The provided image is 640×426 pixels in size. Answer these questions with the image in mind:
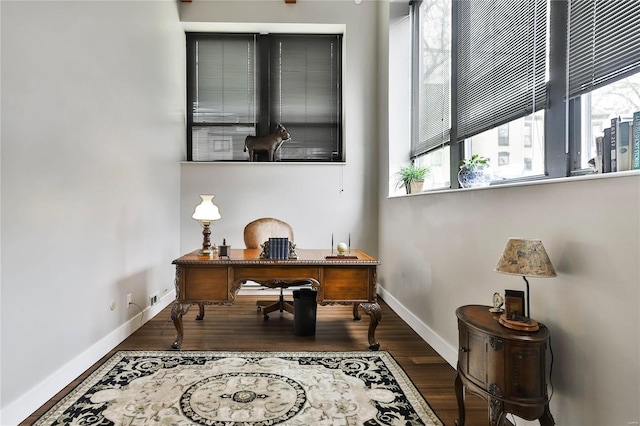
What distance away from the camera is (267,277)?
2.53 metres

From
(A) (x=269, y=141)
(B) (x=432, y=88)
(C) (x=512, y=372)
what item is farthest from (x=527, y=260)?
(A) (x=269, y=141)

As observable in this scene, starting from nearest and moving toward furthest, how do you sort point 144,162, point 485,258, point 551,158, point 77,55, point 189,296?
point 551,158 < point 485,258 < point 77,55 < point 189,296 < point 144,162

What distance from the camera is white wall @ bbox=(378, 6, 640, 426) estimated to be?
3.79ft

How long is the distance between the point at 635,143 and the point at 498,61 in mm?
1221

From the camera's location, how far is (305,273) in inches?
99.6

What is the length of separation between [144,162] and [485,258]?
2.94 m

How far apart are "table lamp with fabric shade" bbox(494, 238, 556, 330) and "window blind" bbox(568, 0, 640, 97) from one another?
30.9 inches

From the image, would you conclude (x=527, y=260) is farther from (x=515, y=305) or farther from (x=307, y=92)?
(x=307, y=92)

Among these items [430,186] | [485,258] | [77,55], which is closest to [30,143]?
[77,55]

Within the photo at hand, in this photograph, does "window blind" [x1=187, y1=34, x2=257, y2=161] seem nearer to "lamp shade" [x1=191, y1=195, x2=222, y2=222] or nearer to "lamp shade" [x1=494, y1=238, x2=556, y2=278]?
"lamp shade" [x1=191, y1=195, x2=222, y2=222]

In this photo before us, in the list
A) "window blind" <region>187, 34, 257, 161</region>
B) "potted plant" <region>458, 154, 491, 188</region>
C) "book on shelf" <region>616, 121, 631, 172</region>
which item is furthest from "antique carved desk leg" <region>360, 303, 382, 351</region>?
"window blind" <region>187, 34, 257, 161</region>

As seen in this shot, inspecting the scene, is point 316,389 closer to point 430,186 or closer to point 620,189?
point 620,189

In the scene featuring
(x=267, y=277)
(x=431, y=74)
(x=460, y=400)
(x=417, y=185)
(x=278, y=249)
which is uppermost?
(x=431, y=74)

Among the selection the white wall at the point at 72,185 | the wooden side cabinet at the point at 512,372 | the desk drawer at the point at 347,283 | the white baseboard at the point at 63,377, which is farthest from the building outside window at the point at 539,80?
the white baseboard at the point at 63,377
